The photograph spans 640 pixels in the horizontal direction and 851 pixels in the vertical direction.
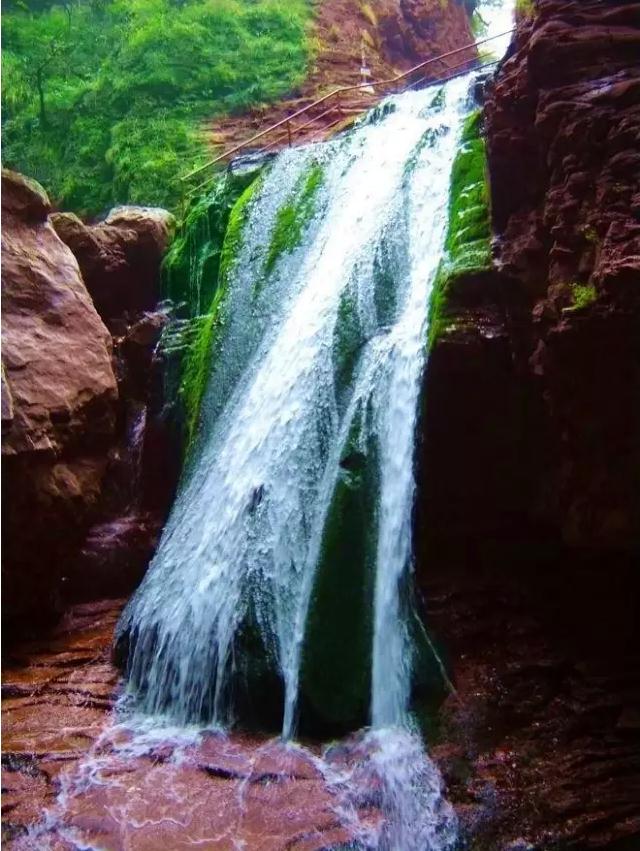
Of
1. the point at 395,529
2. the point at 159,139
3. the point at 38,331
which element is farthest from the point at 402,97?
the point at 395,529

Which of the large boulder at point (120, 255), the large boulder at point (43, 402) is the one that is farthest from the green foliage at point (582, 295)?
the large boulder at point (120, 255)

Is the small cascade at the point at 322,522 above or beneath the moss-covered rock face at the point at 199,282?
beneath

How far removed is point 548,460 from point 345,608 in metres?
1.99

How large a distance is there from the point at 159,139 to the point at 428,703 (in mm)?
13176

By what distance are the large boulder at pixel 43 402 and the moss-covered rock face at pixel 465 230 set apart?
3846 millimetres

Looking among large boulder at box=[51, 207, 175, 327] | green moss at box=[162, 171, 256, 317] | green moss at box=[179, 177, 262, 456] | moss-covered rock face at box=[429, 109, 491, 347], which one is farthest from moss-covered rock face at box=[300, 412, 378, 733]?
large boulder at box=[51, 207, 175, 327]

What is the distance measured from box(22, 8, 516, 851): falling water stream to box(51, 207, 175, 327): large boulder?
221 cm

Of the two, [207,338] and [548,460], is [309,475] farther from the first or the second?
[207,338]

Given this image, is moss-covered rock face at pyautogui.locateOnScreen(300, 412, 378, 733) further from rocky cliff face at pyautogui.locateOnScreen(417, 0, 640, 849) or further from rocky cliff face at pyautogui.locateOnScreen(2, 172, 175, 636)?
rocky cliff face at pyautogui.locateOnScreen(2, 172, 175, 636)

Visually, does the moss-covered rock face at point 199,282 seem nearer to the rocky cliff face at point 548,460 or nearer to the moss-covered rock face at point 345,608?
the moss-covered rock face at point 345,608

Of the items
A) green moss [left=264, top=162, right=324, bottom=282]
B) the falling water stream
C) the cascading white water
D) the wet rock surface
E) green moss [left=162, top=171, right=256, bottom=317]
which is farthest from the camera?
green moss [left=162, top=171, right=256, bottom=317]

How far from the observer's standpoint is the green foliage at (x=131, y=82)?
14.8 meters

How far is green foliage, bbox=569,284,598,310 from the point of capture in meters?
4.84

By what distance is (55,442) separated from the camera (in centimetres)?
733
